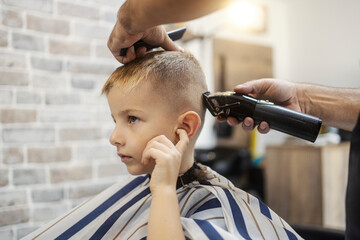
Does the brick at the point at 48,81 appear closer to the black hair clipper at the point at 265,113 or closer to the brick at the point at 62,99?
the brick at the point at 62,99

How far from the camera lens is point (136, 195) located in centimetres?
109

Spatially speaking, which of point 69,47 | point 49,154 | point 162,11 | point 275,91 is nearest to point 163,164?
point 162,11

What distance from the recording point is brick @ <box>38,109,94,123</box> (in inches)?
60.2

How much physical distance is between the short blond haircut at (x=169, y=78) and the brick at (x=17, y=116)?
649 millimetres

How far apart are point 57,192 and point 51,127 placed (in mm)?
305

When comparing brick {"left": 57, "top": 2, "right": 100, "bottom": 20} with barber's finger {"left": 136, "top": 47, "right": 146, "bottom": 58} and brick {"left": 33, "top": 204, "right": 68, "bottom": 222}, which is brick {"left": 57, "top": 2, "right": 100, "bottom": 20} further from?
brick {"left": 33, "top": 204, "right": 68, "bottom": 222}

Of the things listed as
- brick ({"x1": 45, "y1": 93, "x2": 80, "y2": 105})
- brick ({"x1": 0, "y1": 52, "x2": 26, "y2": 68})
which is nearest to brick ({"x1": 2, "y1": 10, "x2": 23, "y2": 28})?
brick ({"x1": 0, "y1": 52, "x2": 26, "y2": 68})

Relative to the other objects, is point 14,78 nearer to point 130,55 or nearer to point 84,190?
point 84,190

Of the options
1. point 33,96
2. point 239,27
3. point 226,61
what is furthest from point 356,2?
point 33,96

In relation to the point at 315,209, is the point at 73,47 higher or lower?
higher

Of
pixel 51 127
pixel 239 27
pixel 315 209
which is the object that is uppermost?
pixel 239 27

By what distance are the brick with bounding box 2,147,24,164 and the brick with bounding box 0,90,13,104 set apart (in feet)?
0.67

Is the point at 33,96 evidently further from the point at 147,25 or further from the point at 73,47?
the point at 147,25

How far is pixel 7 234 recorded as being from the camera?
55.8 inches
